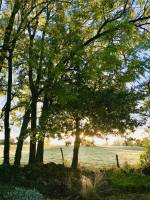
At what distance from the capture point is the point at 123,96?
29.9 m

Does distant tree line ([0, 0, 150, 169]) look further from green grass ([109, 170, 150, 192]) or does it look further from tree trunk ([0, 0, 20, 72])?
green grass ([109, 170, 150, 192])

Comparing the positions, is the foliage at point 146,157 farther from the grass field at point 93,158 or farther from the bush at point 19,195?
the bush at point 19,195

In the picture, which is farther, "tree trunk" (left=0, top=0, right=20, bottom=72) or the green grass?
"tree trunk" (left=0, top=0, right=20, bottom=72)

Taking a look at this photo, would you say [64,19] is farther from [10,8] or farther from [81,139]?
[81,139]

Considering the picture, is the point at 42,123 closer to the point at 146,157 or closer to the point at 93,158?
the point at 146,157

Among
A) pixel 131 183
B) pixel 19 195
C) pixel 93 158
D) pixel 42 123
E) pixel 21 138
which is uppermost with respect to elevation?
pixel 42 123

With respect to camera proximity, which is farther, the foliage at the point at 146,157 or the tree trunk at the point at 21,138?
the foliage at the point at 146,157

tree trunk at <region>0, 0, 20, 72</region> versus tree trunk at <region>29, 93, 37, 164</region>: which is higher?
tree trunk at <region>0, 0, 20, 72</region>

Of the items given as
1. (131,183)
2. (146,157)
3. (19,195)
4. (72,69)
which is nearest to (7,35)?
(72,69)

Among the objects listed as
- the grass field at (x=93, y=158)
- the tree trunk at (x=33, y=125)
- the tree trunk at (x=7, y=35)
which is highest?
the tree trunk at (x=7, y=35)

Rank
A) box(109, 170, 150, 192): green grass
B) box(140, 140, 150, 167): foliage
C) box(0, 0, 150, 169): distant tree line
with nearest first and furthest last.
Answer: box(109, 170, 150, 192): green grass
box(0, 0, 150, 169): distant tree line
box(140, 140, 150, 167): foliage

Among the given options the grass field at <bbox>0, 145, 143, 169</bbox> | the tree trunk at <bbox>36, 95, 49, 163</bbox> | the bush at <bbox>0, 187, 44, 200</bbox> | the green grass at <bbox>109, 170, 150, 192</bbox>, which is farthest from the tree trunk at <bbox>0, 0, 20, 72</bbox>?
the grass field at <bbox>0, 145, 143, 169</bbox>

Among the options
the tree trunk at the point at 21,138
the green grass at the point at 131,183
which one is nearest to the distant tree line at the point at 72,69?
the tree trunk at the point at 21,138

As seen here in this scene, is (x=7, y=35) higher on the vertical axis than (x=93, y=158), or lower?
higher
